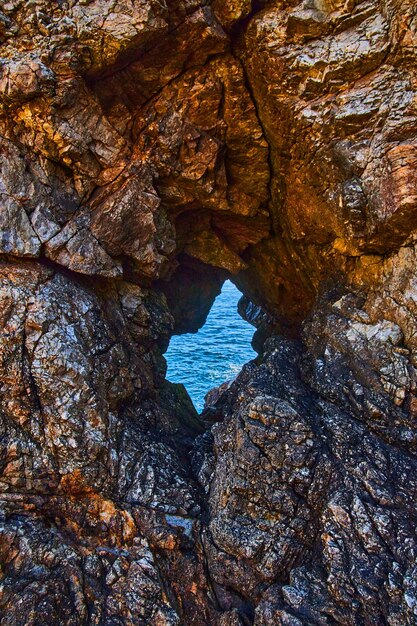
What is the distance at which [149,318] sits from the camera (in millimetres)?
16594

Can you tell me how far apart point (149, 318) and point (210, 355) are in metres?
21.5

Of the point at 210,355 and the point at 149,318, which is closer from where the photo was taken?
the point at 149,318

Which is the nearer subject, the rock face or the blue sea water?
the rock face

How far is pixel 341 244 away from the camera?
15.0 m

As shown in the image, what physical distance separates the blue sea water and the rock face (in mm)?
14889

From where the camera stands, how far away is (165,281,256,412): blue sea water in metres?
32.4

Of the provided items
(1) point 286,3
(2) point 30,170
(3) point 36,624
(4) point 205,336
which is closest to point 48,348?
(2) point 30,170

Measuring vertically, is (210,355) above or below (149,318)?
above

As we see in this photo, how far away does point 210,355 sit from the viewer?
123 ft

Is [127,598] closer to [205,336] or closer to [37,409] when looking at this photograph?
[37,409]

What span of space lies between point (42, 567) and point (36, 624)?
1.29 meters

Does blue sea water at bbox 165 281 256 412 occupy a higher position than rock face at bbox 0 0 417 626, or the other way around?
blue sea water at bbox 165 281 256 412

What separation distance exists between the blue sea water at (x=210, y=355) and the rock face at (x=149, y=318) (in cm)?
1489

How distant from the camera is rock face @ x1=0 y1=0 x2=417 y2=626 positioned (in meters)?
11.6
